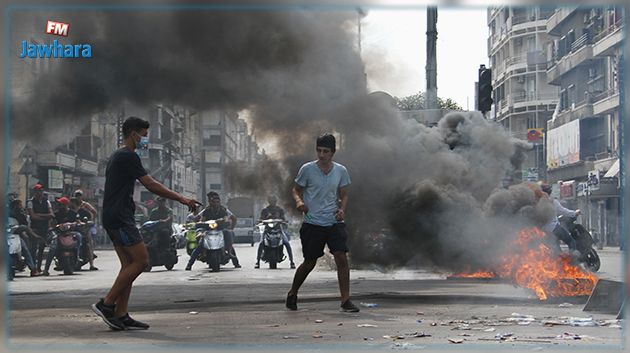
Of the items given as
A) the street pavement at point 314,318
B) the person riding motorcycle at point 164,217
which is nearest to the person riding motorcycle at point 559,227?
the street pavement at point 314,318

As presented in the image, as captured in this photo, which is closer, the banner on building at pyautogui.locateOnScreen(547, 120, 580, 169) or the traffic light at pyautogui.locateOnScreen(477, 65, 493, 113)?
the traffic light at pyautogui.locateOnScreen(477, 65, 493, 113)

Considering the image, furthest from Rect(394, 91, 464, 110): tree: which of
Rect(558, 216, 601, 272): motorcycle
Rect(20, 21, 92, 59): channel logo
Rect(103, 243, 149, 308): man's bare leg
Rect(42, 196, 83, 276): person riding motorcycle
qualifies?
Rect(103, 243, 149, 308): man's bare leg

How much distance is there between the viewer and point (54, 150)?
13.3 m

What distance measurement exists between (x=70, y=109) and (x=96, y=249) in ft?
23.7

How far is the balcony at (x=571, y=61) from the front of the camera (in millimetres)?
24281

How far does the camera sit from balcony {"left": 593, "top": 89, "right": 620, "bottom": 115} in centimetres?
3332

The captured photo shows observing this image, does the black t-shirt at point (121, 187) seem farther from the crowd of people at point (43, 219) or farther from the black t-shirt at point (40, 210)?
the black t-shirt at point (40, 210)

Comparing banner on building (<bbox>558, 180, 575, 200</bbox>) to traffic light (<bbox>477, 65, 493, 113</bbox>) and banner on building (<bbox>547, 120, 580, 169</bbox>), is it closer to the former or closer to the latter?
banner on building (<bbox>547, 120, 580, 169</bbox>)

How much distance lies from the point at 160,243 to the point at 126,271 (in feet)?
32.0

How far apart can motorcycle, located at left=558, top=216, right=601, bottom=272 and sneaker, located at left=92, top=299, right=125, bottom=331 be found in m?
9.62

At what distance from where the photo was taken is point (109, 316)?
6.95m

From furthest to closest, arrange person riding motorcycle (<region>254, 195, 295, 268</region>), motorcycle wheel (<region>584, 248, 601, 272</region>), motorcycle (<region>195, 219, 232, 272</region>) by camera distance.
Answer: motorcycle (<region>195, 219, 232, 272</region>)
motorcycle wheel (<region>584, 248, 601, 272</region>)
person riding motorcycle (<region>254, 195, 295, 268</region>)

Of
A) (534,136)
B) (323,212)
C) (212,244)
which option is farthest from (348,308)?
(534,136)

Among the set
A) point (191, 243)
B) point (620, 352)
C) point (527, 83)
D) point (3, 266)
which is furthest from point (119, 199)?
point (527, 83)
